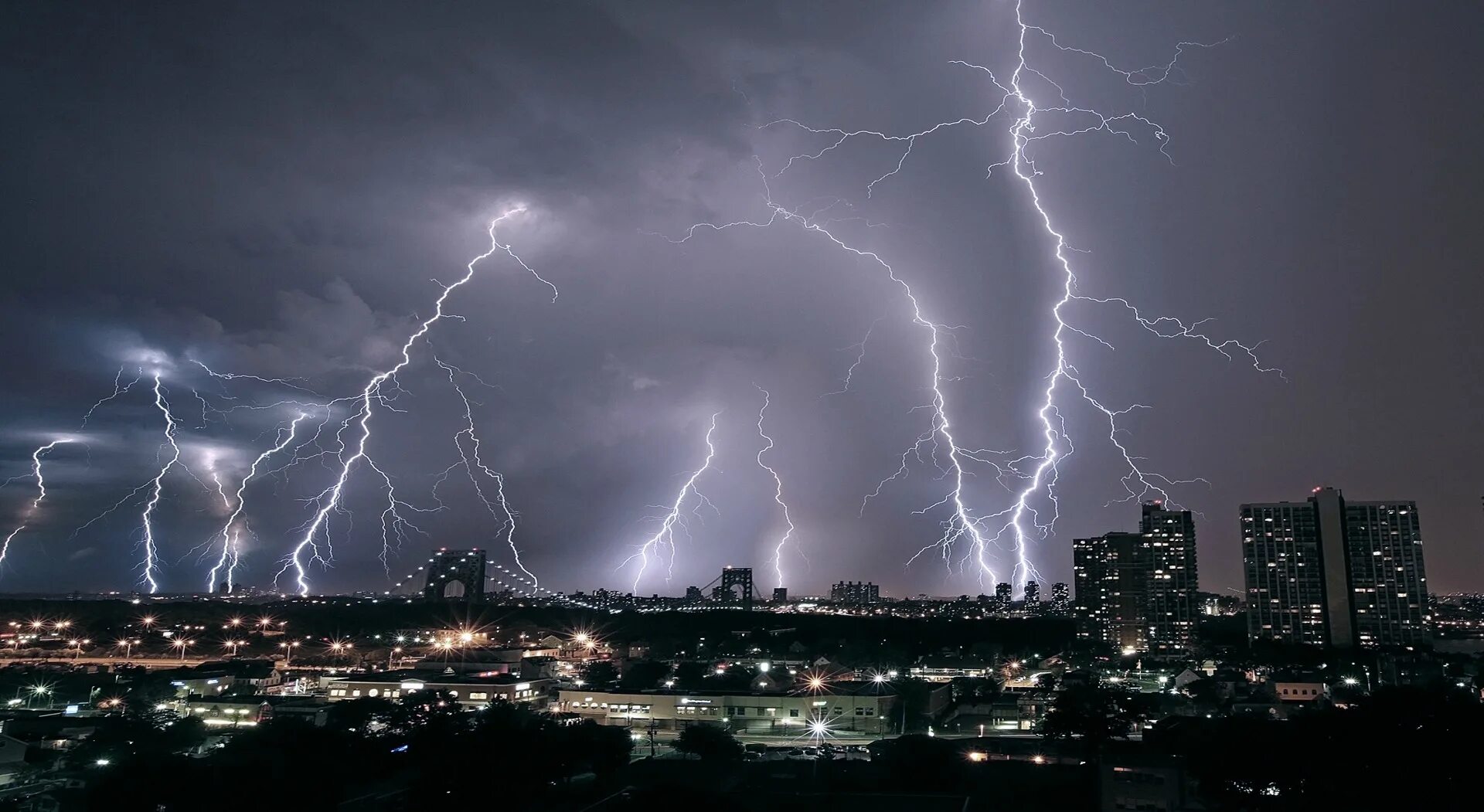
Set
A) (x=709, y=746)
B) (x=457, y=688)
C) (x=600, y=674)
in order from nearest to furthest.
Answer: (x=709, y=746), (x=457, y=688), (x=600, y=674)

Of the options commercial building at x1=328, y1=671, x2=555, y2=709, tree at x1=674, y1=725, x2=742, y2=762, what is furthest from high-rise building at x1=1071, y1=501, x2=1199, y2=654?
tree at x1=674, y1=725, x2=742, y2=762

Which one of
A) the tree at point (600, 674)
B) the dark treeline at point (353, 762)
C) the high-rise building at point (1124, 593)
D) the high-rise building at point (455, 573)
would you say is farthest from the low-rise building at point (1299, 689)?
the high-rise building at point (455, 573)

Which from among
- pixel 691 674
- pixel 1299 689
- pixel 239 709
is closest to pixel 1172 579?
pixel 1299 689

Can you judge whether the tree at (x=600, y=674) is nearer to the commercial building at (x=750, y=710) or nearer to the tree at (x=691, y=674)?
the tree at (x=691, y=674)

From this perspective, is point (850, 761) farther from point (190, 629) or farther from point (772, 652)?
point (190, 629)

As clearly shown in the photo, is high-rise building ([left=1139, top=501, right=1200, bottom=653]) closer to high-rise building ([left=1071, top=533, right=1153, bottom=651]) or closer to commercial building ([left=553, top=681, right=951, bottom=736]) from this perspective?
high-rise building ([left=1071, top=533, right=1153, bottom=651])

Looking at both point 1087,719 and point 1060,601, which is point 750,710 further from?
point 1060,601

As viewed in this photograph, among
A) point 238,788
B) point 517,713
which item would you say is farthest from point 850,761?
point 238,788
